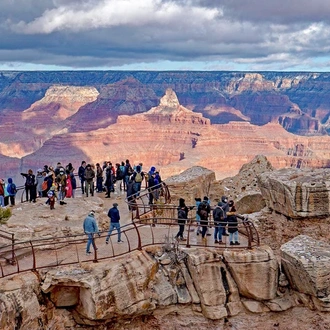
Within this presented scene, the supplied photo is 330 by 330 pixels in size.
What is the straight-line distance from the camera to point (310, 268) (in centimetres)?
1488

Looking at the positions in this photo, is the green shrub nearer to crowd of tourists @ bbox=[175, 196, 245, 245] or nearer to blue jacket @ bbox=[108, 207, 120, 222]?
blue jacket @ bbox=[108, 207, 120, 222]

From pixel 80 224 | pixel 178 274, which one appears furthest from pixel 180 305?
pixel 80 224

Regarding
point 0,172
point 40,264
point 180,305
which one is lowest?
point 0,172

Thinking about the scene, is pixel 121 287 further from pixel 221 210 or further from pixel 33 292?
pixel 221 210

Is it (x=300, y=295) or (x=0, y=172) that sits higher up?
(x=300, y=295)

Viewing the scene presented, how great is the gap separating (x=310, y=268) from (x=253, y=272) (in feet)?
4.87

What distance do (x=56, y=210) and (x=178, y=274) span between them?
5.66 meters

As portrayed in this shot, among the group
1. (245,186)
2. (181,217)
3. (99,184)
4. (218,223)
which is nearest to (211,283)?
(218,223)

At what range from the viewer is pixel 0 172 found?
11600cm

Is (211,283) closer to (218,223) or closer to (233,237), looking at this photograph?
(233,237)

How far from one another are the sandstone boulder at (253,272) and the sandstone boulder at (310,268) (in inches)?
18.7

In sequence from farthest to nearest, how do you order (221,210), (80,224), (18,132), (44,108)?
(44,108) < (18,132) < (80,224) < (221,210)

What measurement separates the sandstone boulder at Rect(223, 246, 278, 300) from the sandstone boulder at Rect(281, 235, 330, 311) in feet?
1.56

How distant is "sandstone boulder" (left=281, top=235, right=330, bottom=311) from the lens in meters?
14.9
